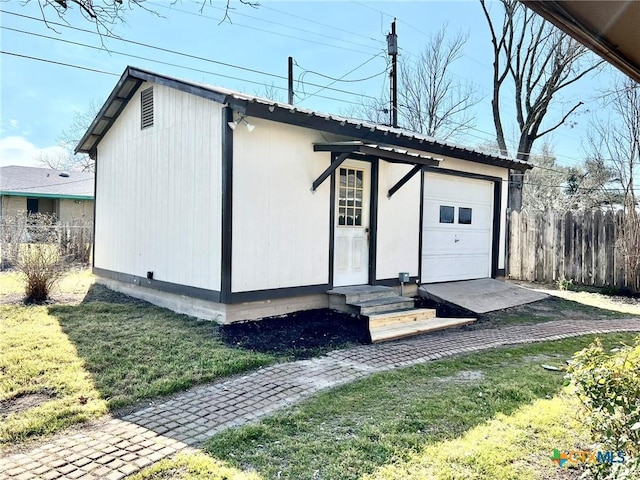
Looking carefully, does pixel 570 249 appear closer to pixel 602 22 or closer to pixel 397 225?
pixel 397 225

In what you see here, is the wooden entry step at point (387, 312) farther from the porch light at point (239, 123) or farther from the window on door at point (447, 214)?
the porch light at point (239, 123)

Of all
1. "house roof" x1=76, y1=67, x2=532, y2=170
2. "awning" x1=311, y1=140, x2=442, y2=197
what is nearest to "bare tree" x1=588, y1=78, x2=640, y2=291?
"house roof" x1=76, y1=67, x2=532, y2=170

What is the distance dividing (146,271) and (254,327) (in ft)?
9.25

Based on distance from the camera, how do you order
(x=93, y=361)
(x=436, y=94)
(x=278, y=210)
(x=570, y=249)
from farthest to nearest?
(x=436, y=94), (x=570, y=249), (x=278, y=210), (x=93, y=361)

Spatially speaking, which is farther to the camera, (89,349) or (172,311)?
(172,311)

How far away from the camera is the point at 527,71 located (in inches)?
772

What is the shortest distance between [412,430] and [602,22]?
274cm

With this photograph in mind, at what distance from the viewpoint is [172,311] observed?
720 centimetres

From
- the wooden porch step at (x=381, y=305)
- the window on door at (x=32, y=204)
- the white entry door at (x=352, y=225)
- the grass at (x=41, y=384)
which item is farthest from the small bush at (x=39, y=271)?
the window on door at (x=32, y=204)

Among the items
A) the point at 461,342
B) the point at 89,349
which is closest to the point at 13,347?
the point at 89,349

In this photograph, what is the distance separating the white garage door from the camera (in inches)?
362

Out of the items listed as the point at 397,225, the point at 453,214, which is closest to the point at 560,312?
the point at 453,214

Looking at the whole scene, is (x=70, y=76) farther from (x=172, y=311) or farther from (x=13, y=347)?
(x=13, y=347)

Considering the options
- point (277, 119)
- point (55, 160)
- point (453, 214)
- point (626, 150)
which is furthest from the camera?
point (55, 160)
